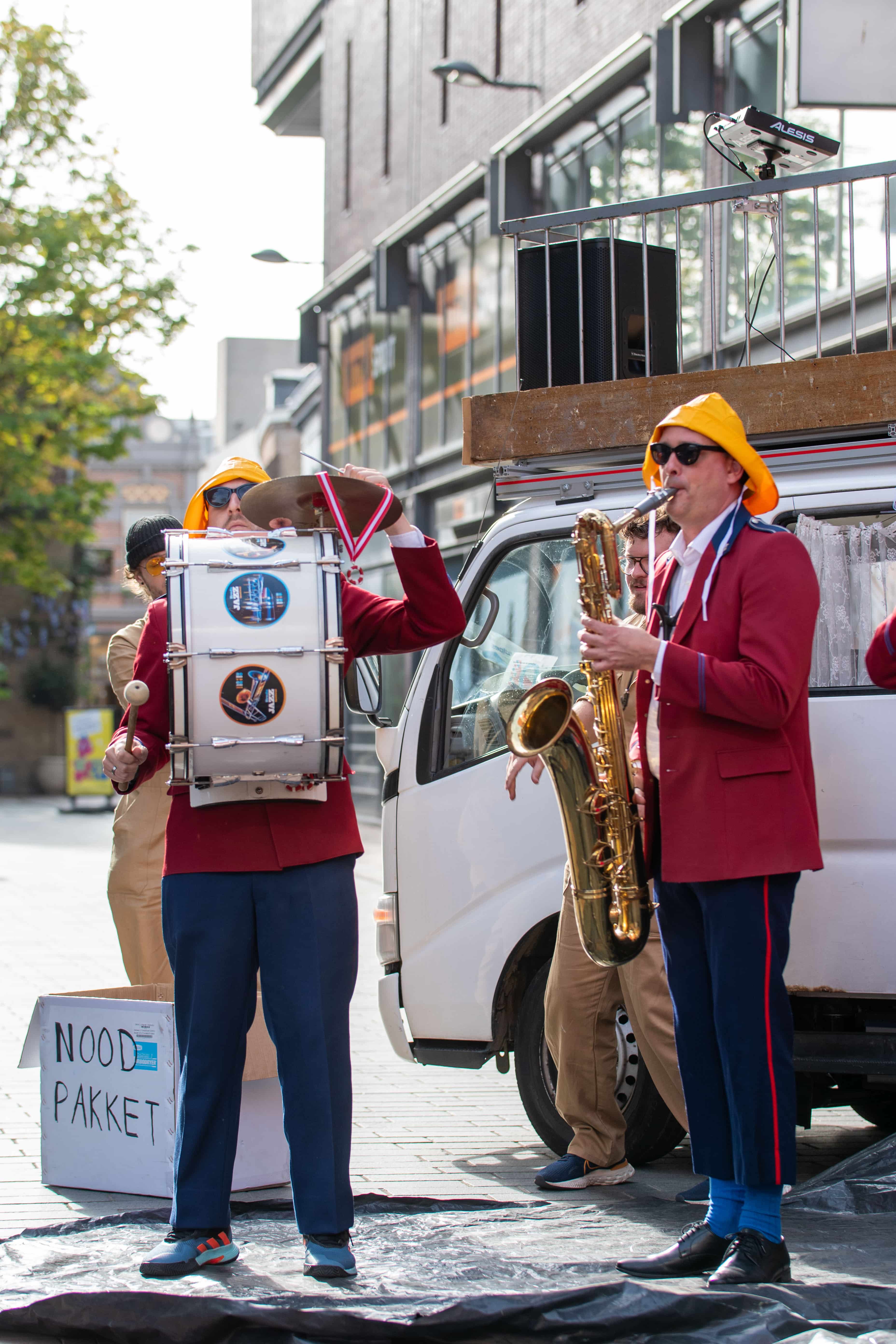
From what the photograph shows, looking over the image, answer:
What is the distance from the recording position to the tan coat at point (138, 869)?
538 centimetres

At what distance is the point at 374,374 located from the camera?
74.2ft

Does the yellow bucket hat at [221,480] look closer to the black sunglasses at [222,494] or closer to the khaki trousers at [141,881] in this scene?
the black sunglasses at [222,494]

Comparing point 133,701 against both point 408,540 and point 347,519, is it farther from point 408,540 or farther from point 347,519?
point 408,540

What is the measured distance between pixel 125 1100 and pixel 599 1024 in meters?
1.48

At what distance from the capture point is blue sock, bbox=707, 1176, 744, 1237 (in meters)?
3.74

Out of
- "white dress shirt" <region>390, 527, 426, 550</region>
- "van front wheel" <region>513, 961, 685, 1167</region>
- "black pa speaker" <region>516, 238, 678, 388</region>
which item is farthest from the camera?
"black pa speaker" <region>516, 238, 678, 388</region>

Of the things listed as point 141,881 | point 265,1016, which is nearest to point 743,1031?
point 265,1016

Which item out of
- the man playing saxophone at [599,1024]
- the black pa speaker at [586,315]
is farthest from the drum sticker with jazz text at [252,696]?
the black pa speaker at [586,315]

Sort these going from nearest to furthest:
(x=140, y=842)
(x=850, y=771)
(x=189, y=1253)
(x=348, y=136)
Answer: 1. (x=189, y=1253)
2. (x=850, y=771)
3. (x=140, y=842)
4. (x=348, y=136)

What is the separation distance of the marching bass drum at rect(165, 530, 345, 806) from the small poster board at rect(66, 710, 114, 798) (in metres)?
23.3

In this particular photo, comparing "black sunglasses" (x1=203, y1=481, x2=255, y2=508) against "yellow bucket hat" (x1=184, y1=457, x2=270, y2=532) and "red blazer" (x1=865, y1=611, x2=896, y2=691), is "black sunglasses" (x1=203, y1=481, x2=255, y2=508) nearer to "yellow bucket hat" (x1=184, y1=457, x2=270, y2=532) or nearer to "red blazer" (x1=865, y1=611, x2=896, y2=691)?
"yellow bucket hat" (x1=184, y1=457, x2=270, y2=532)

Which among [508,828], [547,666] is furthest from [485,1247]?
[547,666]

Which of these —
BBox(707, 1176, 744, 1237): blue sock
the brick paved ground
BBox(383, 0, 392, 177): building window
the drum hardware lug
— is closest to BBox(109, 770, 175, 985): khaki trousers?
the brick paved ground

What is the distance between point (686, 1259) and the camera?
3.68 m
